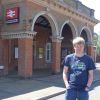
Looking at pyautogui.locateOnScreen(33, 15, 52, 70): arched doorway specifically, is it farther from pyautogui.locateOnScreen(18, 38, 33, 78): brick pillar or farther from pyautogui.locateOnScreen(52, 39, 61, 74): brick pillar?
pyautogui.locateOnScreen(18, 38, 33, 78): brick pillar

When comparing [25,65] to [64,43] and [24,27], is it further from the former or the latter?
[64,43]

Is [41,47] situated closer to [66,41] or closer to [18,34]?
[66,41]

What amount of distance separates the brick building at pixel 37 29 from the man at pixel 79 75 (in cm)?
1198

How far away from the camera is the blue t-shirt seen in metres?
5.14

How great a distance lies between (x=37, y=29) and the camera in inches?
1012

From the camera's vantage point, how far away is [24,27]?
56.9 feet

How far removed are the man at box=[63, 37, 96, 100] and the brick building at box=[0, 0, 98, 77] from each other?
11984 millimetres

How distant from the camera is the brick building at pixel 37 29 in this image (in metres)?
17.4

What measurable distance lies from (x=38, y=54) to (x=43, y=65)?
1325mm

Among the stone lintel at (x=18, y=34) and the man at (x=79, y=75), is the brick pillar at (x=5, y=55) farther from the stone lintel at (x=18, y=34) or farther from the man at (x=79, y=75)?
the man at (x=79, y=75)

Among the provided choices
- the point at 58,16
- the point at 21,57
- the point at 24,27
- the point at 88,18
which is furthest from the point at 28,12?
the point at 88,18

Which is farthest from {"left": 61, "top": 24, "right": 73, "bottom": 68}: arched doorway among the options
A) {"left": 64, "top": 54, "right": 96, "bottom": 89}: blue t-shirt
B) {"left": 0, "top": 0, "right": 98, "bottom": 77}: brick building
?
{"left": 64, "top": 54, "right": 96, "bottom": 89}: blue t-shirt

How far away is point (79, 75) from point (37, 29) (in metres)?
20.8

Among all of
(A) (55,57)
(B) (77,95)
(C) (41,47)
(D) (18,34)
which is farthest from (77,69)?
(C) (41,47)
